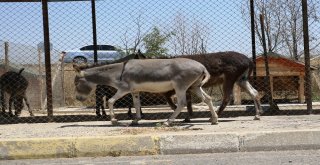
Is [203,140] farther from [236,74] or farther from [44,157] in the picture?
[236,74]

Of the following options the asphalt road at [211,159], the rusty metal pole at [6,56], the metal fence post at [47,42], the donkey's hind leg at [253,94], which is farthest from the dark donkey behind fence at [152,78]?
the rusty metal pole at [6,56]

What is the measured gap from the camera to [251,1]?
38.4 ft

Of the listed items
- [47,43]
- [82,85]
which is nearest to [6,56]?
[47,43]

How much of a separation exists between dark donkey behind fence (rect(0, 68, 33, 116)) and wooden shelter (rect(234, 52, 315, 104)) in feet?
24.1

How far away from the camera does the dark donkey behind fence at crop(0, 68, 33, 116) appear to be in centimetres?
1320

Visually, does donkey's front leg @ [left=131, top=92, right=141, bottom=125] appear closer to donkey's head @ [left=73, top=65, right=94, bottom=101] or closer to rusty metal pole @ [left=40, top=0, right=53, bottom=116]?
donkey's head @ [left=73, top=65, right=94, bottom=101]

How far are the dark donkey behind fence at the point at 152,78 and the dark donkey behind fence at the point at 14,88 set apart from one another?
380cm

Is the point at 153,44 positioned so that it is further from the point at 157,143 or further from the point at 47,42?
the point at 157,143

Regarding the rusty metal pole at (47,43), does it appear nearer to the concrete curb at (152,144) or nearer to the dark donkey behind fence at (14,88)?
the dark donkey behind fence at (14,88)

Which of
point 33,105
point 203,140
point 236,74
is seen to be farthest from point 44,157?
point 33,105

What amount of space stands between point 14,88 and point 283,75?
33.0ft

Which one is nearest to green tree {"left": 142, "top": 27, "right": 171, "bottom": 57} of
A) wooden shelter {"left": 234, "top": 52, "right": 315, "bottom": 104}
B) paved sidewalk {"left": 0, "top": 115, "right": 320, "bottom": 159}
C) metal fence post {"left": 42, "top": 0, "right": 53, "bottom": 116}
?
wooden shelter {"left": 234, "top": 52, "right": 315, "bottom": 104}

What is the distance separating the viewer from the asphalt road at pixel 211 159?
21.6ft

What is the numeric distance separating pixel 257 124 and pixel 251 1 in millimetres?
3530
